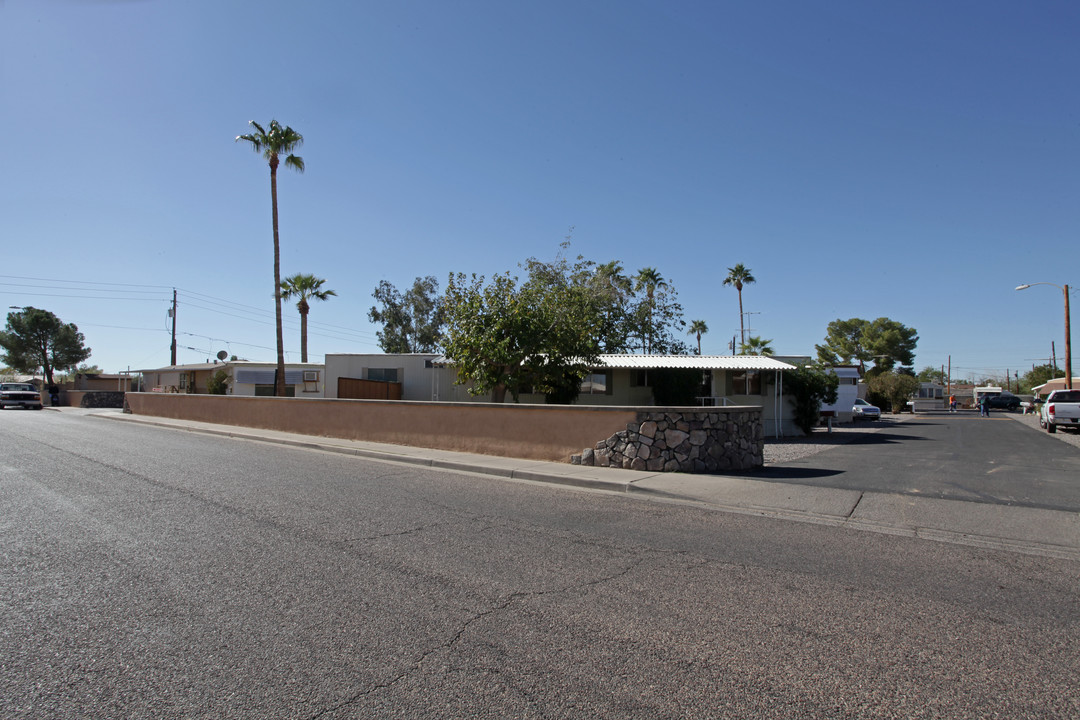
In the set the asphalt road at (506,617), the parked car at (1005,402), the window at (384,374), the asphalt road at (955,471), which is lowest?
the parked car at (1005,402)

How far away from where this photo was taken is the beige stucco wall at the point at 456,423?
1285 centimetres

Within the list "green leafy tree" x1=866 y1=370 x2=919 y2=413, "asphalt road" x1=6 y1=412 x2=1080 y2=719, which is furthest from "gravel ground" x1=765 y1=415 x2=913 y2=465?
"green leafy tree" x1=866 y1=370 x2=919 y2=413

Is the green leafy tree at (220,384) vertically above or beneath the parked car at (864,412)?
above

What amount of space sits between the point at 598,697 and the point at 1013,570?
197 inches

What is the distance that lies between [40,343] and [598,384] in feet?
235

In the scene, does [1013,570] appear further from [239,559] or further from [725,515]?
[239,559]

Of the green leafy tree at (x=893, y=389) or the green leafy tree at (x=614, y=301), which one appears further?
the green leafy tree at (x=893, y=389)

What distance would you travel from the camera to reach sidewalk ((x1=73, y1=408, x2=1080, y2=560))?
7332 millimetres

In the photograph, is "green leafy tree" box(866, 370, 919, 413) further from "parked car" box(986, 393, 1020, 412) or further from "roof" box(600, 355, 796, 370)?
"roof" box(600, 355, 796, 370)

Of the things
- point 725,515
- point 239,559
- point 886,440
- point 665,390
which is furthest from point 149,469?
point 886,440

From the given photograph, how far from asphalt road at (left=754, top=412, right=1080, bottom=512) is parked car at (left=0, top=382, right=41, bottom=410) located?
151 ft

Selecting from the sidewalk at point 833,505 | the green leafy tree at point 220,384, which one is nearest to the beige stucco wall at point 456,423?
the sidewalk at point 833,505

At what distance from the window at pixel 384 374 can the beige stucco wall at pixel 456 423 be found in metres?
7.22

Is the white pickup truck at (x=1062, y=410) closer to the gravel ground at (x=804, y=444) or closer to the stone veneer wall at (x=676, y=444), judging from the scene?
the gravel ground at (x=804, y=444)
